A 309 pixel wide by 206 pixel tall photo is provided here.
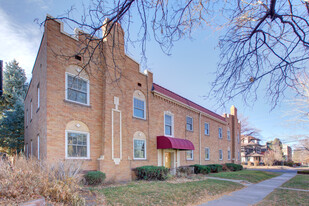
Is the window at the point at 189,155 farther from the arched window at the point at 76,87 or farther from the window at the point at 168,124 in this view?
the arched window at the point at 76,87

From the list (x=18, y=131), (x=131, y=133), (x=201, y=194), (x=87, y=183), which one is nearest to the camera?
(x=201, y=194)

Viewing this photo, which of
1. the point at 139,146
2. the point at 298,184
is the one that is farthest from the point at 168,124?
the point at 298,184

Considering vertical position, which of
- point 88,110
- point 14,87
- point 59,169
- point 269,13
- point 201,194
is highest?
point 14,87

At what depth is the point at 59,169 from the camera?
6758mm

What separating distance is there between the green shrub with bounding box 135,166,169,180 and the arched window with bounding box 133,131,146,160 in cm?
107

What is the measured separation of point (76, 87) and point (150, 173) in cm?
731

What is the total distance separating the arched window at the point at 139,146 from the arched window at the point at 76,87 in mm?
4720

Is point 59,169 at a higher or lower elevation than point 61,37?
lower

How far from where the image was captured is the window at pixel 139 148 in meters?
15.3

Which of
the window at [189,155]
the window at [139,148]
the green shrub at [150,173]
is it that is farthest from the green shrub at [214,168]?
the green shrub at [150,173]

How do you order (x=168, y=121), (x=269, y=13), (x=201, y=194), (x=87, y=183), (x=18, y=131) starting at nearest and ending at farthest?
(x=269, y=13) < (x=201, y=194) < (x=87, y=183) < (x=168, y=121) < (x=18, y=131)

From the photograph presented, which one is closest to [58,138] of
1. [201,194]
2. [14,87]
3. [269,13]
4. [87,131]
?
[87,131]

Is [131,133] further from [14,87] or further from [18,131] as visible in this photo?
[14,87]

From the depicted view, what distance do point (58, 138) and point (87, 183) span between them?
2.73 m
